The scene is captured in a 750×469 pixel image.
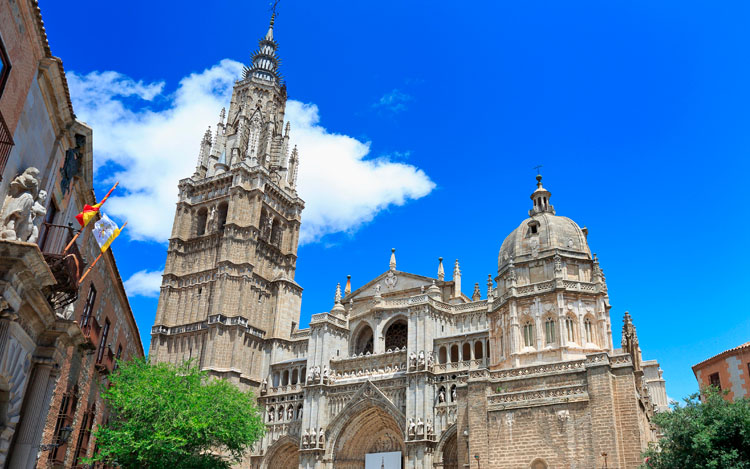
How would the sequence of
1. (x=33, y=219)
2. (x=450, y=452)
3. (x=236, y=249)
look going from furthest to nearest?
1. (x=236, y=249)
2. (x=450, y=452)
3. (x=33, y=219)

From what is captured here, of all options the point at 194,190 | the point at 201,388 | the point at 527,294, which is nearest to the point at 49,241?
the point at 201,388

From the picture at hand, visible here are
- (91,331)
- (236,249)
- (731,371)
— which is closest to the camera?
(91,331)

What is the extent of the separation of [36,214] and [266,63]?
60081 mm

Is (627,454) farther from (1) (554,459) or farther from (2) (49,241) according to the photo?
(2) (49,241)

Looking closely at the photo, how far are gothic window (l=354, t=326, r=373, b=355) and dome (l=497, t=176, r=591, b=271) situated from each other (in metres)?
14.3

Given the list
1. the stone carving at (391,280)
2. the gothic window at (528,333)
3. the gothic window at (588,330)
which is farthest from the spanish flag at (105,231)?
the stone carving at (391,280)

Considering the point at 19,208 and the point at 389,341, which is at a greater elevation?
the point at 389,341

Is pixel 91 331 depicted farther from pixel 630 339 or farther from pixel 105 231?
pixel 630 339

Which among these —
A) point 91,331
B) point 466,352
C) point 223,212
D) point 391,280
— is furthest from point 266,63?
point 91,331

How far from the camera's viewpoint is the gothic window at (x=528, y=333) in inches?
1431

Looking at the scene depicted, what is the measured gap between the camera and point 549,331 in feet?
118

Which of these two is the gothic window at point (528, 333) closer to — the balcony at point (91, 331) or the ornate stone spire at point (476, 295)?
the ornate stone spire at point (476, 295)

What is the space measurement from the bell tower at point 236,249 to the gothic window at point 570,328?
26.4 metres

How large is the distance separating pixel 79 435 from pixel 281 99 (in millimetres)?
52024
